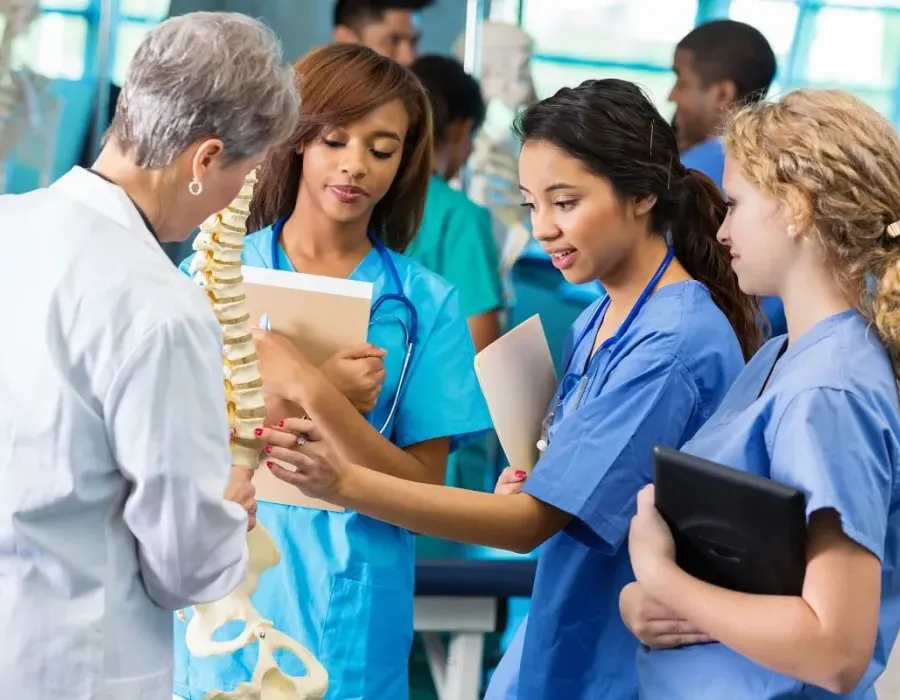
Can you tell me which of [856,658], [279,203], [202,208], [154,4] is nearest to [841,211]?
[856,658]

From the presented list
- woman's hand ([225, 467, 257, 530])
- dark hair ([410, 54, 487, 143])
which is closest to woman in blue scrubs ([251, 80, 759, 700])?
woman's hand ([225, 467, 257, 530])

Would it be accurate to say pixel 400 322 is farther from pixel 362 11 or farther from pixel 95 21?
pixel 95 21

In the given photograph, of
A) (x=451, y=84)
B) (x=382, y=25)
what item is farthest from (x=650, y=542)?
(x=382, y=25)

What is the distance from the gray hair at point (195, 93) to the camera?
4.00ft

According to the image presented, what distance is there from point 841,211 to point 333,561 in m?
0.82

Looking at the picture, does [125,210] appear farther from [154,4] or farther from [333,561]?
[154,4]

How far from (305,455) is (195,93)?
46 cm

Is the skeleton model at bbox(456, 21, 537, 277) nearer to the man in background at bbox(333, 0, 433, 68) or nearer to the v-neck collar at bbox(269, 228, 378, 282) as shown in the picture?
the man in background at bbox(333, 0, 433, 68)

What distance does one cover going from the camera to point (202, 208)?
1.28 meters

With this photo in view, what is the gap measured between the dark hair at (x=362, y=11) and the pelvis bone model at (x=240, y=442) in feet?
7.57

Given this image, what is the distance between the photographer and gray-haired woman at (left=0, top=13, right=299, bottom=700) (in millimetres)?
1133

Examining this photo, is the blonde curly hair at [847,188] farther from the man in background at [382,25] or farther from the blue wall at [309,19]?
the blue wall at [309,19]

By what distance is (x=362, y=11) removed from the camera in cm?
374

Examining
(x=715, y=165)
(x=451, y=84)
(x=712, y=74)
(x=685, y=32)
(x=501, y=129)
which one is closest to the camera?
(x=715, y=165)
